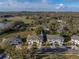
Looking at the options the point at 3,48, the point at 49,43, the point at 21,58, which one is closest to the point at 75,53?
the point at 49,43

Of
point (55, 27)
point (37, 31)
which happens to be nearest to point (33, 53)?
point (37, 31)

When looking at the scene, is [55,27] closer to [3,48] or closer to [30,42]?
[30,42]

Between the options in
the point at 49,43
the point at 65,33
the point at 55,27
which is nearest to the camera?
the point at 49,43

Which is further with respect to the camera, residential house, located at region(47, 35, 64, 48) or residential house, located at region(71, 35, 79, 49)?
residential house, located at region(47, 35, 64, 48)

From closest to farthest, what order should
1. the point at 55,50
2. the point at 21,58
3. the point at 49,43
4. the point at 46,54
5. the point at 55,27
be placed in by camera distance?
the point at 21,58 < the point at 46,54 < the point at 55,50 < the point at 49,43 < the point at 55,27

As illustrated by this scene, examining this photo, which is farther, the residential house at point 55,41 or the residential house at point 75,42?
the residential house at point 55,41

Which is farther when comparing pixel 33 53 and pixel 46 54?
pixel 46 54

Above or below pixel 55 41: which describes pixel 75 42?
below

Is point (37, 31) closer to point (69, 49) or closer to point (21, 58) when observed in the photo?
point (69, 49)

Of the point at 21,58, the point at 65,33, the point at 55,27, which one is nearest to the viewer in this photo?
the point at 21,58

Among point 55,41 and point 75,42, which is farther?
point 75,42
